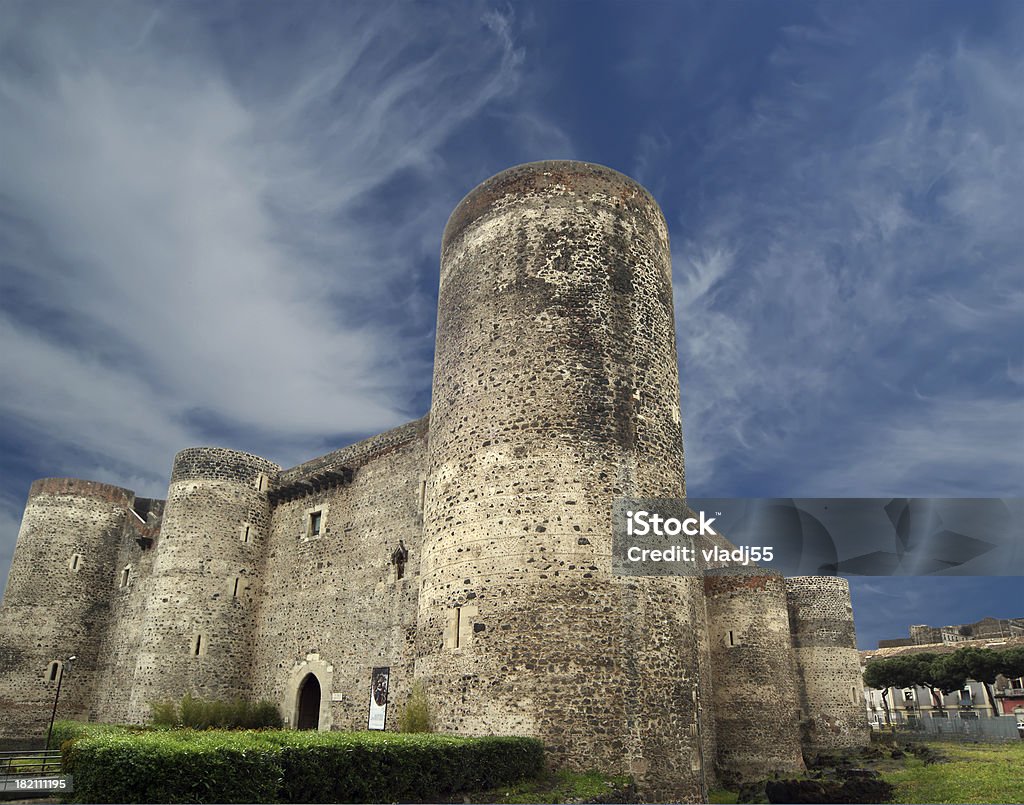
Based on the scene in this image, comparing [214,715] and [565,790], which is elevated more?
[214,715]

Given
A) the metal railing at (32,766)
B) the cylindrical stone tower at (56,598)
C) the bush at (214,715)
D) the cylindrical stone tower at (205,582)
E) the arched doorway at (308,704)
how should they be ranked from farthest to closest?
the cylindrical stone tower at (56,598) < the cylindrical stone tower at (205,582) < the arched doorway at (308,704) < the bush at (214,715) < the metal railing at (32,766)

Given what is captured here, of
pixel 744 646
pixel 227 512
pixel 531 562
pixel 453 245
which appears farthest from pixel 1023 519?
pixel 227 512

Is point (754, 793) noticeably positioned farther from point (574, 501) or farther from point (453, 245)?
point (453, 245)

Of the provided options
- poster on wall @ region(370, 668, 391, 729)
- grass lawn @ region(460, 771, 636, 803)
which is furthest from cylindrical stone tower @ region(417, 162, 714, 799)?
poster on wall @ region(370, 668, 391, 729)

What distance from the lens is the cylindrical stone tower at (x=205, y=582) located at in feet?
76.3

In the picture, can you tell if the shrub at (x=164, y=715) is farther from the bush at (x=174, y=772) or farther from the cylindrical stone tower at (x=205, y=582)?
the bush at (x=174, y=772)

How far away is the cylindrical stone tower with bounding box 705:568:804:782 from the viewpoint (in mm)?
19609

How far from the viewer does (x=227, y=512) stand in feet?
82.8

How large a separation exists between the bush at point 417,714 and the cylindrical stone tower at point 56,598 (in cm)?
2042

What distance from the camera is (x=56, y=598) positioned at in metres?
29.5

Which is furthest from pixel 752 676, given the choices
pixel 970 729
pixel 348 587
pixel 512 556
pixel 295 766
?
pixel 970 729

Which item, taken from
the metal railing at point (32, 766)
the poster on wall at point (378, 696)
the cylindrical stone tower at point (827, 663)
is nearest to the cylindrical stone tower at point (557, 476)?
the poster on wall at point (378, 696)

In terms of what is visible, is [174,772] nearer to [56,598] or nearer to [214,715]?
[214,715]

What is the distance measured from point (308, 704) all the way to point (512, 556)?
39.7 ft
